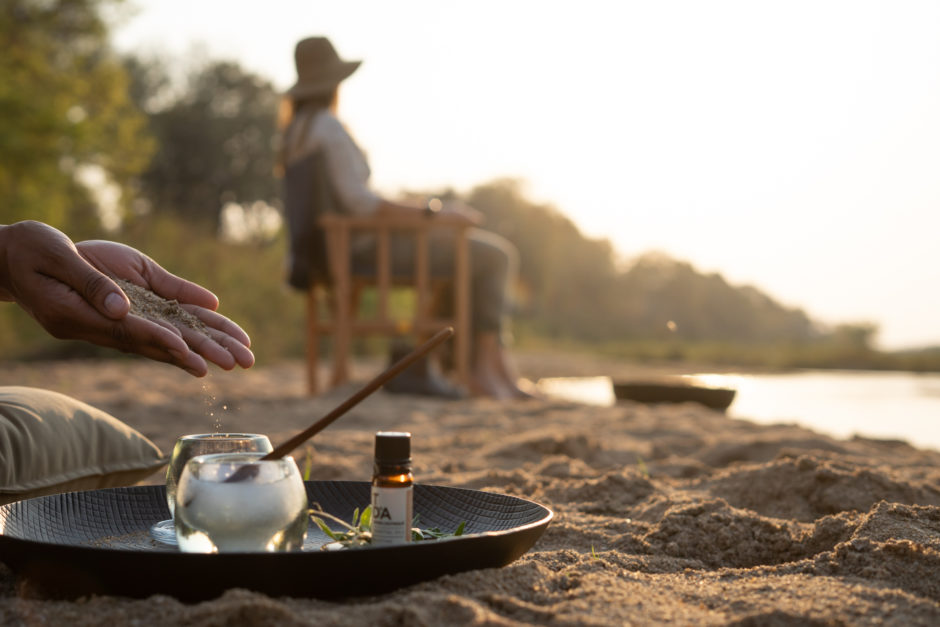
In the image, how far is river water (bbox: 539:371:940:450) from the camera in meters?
5.40

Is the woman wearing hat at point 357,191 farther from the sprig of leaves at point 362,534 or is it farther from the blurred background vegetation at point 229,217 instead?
the sprig of leaves at point 362,534

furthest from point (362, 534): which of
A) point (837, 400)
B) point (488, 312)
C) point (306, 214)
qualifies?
point (837, 400)

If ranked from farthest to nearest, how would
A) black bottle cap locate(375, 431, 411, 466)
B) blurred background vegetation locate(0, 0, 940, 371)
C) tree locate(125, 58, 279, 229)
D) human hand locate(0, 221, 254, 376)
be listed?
tree locate(125, 58, 279, 229), blurred background vegetation locate(0, 0, 940, 371), human hand locate(0, 221, 254, 376), black bottle cap locate(375, 431, 411, 466)

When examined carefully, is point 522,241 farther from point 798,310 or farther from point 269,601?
point 269,601

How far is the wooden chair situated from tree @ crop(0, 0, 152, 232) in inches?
333

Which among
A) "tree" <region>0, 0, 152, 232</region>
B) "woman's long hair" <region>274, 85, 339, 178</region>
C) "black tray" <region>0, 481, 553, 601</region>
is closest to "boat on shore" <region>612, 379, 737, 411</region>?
"woman's long hair" <region>274, 85, 339, 178</region>

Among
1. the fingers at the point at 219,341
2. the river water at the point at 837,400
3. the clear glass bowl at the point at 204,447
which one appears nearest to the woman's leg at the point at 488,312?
the river water at the point at 837,400

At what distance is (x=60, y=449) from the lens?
2156 mm

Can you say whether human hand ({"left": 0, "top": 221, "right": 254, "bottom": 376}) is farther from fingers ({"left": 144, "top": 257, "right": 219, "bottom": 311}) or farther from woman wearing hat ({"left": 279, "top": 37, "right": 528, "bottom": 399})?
woman wearing hat ({"left": 279, "top": 37, "right": 528, "bottom": 399})

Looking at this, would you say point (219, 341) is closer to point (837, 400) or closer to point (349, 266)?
point (349, 266)

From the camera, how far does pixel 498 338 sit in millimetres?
6207

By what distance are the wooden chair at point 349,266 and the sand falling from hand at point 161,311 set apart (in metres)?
3.72

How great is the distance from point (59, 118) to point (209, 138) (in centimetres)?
1111

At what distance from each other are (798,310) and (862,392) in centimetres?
973
